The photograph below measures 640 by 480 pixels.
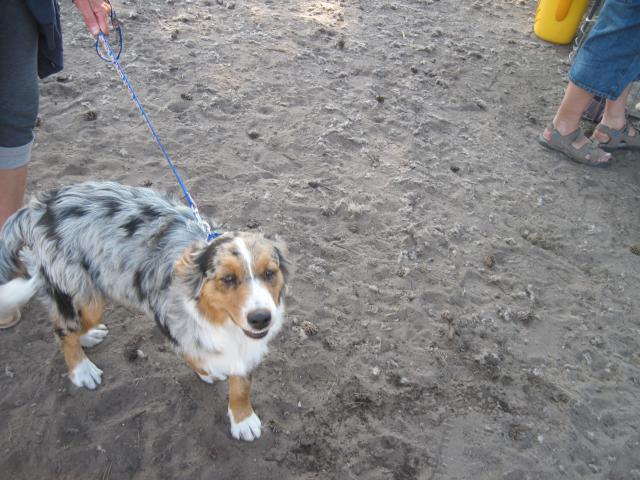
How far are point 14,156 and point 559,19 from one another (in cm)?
615

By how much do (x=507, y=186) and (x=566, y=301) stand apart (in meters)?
1.27

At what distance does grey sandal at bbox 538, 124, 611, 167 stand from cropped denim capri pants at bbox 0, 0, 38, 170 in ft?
14.4

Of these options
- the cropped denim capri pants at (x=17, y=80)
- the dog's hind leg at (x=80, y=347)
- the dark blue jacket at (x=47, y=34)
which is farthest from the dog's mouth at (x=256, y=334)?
the dark blue jacket at (x=47, y=34)

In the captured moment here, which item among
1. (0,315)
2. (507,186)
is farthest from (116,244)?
(507,186)

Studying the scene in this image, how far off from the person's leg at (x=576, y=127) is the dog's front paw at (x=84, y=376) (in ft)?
14.5

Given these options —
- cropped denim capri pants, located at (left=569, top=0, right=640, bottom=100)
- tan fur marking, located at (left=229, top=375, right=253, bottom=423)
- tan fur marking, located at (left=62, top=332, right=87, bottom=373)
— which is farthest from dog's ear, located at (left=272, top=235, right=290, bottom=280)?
cropped denim capri pants, located at (left=569, top=0, right=640, bottom=100)

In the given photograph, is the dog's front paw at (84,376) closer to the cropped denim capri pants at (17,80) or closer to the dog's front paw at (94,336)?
the dog's front paw at (94,336)

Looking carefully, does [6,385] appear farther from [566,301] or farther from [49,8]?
[566,301]

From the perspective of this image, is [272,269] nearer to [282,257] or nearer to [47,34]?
[282,257]

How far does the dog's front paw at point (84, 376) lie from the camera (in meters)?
2.86

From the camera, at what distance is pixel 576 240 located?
4086 millimetres

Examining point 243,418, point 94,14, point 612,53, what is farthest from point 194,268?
point 612,53

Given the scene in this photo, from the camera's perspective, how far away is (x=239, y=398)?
2.67 meters

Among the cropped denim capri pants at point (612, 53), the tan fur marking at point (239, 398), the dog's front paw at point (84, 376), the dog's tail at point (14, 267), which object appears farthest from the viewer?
the cropped denim capri pants at point (612, 53)
